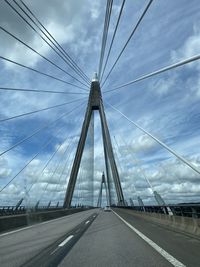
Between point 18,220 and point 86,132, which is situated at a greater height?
point 86,132

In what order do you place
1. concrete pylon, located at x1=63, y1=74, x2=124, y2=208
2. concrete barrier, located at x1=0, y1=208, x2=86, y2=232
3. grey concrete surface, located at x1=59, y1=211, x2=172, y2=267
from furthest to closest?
concrete pylon, located at x1=63, y1=74, x2=124, y2=208
concrete barrier, located at x1=0, y1=208, x2=86, y2=232
grey concrete surface, located at x1=59, y1=211, x2=172, y2=267

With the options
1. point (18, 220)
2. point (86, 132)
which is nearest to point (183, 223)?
point (18, 220)

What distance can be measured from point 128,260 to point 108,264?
60cm

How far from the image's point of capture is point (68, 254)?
26.4ft

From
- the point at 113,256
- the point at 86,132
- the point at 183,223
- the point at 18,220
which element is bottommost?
Result: the point at 113,256

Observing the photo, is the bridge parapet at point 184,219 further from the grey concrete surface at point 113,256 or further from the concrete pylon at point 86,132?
the concrete pylon at point 86,132

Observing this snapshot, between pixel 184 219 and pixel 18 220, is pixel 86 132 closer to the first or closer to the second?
pixel 18 220

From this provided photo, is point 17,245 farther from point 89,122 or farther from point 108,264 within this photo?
point 89,122

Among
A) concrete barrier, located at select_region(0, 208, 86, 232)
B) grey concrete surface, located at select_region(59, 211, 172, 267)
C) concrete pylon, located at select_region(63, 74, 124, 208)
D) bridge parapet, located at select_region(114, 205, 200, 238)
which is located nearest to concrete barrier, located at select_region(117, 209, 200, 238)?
bridge parapet, located at select_region(114, 205, 200, 238)

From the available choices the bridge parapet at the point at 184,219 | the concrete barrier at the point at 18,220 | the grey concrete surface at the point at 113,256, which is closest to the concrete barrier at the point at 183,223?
the bridge parapet at the point at 184,219

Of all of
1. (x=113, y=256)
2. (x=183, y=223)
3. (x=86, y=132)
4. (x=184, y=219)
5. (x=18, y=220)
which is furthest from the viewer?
(x=86, y=132)

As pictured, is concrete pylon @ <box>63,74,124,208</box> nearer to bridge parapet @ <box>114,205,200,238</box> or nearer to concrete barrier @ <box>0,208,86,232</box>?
concrete barrier @ <box>0,208,86,232</box>

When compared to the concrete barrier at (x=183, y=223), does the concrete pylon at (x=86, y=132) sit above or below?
above

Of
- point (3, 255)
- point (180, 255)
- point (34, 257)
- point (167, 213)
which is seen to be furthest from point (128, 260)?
point (167, 213)
